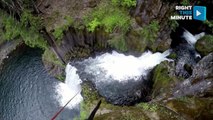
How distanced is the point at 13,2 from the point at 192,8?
1162cm

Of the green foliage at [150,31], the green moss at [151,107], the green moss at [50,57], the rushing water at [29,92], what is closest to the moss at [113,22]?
the green foliage at [150,31]

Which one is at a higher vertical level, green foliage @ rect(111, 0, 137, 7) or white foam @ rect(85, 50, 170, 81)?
green foliage @ rect(111, 0, 137, 7)

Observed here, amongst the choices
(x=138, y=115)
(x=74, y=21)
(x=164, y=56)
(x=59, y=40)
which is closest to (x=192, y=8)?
(x=164, y=56)

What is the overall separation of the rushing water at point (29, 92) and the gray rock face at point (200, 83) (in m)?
6.54

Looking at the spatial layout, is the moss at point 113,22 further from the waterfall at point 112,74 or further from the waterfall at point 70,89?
the waterfall at point 70,89

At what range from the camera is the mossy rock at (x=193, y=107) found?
832 centimetres

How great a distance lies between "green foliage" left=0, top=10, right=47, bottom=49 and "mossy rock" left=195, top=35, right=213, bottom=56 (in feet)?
33.9

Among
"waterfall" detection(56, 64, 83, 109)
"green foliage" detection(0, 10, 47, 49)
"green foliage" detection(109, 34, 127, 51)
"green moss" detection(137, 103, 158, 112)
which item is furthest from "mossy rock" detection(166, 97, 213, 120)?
"green foliage" detection(0, 10, 47, 49)

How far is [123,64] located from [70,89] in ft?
12.1

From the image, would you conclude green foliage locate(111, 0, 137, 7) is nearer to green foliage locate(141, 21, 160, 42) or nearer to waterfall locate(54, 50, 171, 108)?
green foliage locate(141, 21, 160, 42)

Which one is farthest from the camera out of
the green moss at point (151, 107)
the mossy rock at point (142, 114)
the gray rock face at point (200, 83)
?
the gray rock face at point (200, 83)

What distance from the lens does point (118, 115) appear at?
877 cm

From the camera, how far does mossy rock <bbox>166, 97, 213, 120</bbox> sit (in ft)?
27.3

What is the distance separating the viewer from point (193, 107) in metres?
8.76
